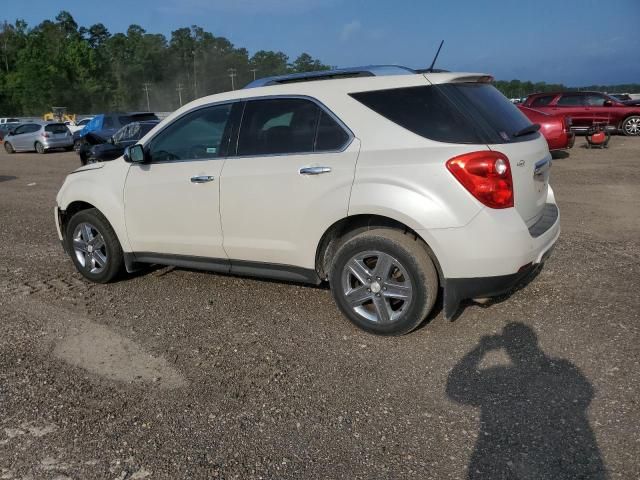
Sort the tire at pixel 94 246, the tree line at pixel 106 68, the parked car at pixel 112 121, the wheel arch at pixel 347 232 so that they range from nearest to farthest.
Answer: the wheel arch at pixel 347 232 < the tire at pixel 94 246 < the parked car at pixel 112 121 < the tree line at pixel 106 68

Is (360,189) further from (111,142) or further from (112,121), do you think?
(112,121)

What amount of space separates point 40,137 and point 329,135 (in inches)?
999

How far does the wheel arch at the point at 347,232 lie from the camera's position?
3949 mm

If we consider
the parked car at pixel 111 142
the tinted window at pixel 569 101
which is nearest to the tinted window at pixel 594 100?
the tinted window at pixel 569 101

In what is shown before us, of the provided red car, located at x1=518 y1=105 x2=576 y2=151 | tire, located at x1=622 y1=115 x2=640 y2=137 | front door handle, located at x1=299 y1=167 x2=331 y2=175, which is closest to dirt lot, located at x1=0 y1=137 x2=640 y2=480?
front door handle, located at x1=299 y1=167 x2=331 y2=175

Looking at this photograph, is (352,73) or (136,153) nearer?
(352,73)

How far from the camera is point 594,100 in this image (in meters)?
18.8

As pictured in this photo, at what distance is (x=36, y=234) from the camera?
26.2 feet

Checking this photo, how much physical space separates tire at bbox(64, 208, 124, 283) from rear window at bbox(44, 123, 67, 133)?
2290 centimetres

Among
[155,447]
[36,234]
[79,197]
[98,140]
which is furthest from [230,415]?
[98,140]

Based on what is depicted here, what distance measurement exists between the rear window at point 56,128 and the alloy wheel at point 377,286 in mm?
25442

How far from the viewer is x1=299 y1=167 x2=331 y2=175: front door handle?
4.01 metres

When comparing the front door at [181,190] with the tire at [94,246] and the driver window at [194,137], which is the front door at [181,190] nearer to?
the driver window at [194,137]

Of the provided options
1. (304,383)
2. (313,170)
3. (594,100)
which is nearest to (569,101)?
(594,100)
